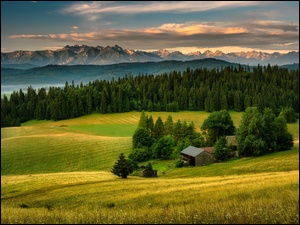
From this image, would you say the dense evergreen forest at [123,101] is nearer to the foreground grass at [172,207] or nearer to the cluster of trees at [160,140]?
the cluster of trees at [160,140]

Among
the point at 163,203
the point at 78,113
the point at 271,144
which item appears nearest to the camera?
the point at 163,203

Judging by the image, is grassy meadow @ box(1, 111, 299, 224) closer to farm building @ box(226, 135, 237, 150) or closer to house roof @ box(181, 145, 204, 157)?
house roof @ box(181, 145, 204, 157)

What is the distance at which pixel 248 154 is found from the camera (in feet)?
262

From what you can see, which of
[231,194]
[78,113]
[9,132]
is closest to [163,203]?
[231,194]

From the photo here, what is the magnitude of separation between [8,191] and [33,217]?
2159cm

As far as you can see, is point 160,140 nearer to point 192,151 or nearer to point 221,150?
point 192,151

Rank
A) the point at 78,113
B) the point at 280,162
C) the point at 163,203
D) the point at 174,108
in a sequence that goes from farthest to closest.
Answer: the point at 174,108 → the point at 78,113 → the point at 280,162 → the point at 163,203

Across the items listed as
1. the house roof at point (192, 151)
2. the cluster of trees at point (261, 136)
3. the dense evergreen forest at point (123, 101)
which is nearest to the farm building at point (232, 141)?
A: the cluster of trees at point (261, 136)

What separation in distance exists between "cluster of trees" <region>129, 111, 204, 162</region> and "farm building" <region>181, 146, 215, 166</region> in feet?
19.4

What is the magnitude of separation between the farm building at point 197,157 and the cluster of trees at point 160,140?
19.4 ft

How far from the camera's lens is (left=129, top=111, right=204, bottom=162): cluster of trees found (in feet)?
276

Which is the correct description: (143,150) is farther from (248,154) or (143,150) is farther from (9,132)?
(9,132)

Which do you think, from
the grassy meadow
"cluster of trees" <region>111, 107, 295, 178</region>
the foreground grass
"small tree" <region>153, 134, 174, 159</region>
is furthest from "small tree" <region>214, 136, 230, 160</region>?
the foreground grass

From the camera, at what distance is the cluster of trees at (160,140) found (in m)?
84.1
